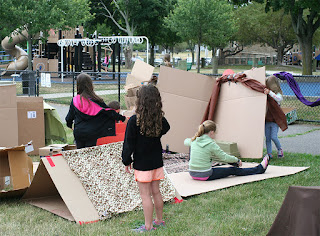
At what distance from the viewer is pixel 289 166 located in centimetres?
778

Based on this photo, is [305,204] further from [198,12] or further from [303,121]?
[198,12]

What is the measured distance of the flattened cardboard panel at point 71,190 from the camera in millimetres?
5188

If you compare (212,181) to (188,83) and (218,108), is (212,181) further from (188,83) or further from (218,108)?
(188,83)

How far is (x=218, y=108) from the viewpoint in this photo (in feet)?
28.2

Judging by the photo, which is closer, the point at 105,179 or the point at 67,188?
the point at 67,188

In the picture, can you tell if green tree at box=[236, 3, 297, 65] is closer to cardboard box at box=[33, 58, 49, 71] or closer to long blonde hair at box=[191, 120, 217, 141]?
cardboard box at box=[33, 58, 49, 71]

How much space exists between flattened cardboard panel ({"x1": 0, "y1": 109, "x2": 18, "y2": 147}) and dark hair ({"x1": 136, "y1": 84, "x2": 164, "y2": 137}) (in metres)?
4.22

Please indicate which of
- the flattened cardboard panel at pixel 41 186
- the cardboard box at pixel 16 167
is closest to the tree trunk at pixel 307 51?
the flattened cardboard panel at pixel 41 186

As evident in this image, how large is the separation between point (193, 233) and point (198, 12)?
37334 mm

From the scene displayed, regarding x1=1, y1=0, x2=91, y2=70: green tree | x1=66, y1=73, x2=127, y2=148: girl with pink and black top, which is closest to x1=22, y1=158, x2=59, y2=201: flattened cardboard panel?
x1=66, y1=73, x2=127, y2=148: girl with pink and black top

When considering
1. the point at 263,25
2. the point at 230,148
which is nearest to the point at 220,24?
the point at 263,25

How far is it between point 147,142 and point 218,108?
4.13 meters

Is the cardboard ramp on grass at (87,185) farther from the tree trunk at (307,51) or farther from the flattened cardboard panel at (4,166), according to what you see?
the tree trunk at (307,51)

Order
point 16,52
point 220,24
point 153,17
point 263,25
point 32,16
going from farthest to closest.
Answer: point 263,25
point 153,17
point 220,24
point 16,52
point 32,16
